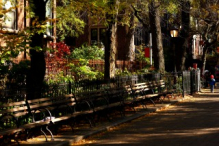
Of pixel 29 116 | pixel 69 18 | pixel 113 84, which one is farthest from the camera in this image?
pixel 69 18

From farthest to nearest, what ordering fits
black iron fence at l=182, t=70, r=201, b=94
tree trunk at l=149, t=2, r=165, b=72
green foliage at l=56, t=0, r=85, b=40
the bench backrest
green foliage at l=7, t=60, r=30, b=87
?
black iron fence at l=182, t=70, r=201, b=94, tree trunk at l=149, t=2, r=165, b=72, green foliage at l=56, t=0, r=85, b=40, green foliage at l=7, t=60, r=30, b=87, the bench backrest

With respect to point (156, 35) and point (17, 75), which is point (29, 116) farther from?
point (156, 35)

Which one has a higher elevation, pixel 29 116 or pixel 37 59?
pixel 37 59

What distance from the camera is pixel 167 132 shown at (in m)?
11.5

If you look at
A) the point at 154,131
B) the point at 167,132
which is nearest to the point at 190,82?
the point at 154,131

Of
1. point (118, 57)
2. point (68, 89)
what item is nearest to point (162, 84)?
point (68, 89)

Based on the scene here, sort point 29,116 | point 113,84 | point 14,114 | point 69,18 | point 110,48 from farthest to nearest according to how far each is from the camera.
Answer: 1. point 69,18
2. point 110,48
3. point 113,84
4. point 29,116
5. point 14,114

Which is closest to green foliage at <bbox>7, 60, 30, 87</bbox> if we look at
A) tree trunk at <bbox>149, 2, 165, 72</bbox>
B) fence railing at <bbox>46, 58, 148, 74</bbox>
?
fence railing at <bbox>46, 58, 148, 74</bbox>

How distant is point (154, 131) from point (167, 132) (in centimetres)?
39

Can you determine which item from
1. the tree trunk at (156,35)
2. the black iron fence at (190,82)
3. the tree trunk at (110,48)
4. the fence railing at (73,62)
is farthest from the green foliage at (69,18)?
the black iron fence at (190,82)

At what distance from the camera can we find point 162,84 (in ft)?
72.5

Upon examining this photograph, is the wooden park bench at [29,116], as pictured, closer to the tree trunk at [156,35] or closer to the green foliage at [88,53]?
the tree trunk at [156,35]

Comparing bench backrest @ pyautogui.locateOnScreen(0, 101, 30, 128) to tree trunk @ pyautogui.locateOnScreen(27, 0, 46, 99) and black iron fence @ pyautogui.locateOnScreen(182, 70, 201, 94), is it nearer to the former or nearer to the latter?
tree trunk @ pyautogui.locateOnScreen(27, 0, 46, 99)

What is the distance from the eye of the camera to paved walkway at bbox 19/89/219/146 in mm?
9953
